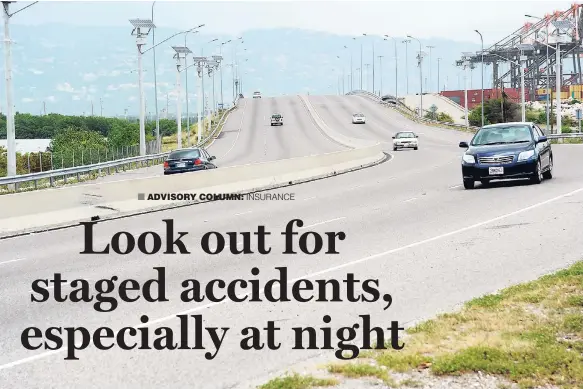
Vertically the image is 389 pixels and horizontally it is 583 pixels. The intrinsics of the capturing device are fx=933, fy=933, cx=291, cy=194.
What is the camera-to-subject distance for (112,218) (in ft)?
80.1

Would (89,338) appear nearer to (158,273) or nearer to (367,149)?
(158,273)

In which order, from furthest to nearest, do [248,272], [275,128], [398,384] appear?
[275,128] < [248,272] < [398,384]

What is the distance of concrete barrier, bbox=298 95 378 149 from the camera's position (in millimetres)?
70938

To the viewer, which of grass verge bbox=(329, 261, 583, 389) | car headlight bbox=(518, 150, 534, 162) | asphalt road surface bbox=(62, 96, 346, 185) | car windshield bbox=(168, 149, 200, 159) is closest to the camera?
grass verge bbox=(329, 261, 583, 389)

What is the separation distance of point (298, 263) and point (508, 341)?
6.26m

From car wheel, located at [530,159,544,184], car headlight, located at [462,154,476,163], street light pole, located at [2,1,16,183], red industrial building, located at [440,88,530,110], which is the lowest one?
car wheel, located at [530,159,544,184]

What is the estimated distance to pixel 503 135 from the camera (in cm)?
2684

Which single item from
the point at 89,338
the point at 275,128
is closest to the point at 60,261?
the point at 89,338

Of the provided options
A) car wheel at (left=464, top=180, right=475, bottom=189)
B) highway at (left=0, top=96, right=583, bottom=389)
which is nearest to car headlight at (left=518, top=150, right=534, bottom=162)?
highway at (left=0, top=96, right=583, bottom=389)

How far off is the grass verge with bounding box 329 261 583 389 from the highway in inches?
28.2

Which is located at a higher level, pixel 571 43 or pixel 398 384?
pixel 571 43

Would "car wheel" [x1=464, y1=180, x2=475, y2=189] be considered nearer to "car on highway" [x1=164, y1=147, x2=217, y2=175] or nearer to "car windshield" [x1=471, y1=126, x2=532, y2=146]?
"car windshield" [x1=471, y1=126, x2=532, y2=146]

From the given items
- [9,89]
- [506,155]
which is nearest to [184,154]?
[9,89]

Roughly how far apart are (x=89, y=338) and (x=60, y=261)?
6638 mm
